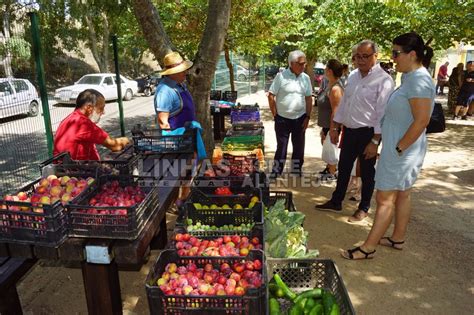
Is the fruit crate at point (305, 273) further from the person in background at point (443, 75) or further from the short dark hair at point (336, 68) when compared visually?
the person in background at point (443, 75)

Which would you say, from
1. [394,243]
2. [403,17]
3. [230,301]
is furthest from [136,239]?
[403,17]

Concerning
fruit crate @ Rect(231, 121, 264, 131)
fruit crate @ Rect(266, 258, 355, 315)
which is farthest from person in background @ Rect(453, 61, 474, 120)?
fruit crate @ Rect(266, 258, 355, 315)

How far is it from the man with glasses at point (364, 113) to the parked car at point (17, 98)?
3911 mm

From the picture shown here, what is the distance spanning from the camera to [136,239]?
2283mm

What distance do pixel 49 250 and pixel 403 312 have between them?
269 cm

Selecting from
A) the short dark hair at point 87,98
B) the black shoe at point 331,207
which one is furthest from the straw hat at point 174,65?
the black shoe at point 331,207

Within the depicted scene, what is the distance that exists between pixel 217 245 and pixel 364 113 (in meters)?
2.33

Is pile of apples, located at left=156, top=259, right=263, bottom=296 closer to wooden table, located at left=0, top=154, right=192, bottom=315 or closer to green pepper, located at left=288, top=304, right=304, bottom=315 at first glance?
wooden table, located at left=0, top=154, right=192, bottom=315

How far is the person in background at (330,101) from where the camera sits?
16.9ft

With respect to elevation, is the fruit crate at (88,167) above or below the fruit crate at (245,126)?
above

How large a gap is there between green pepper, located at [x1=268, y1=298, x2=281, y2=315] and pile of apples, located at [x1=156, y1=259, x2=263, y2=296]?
0.27 m

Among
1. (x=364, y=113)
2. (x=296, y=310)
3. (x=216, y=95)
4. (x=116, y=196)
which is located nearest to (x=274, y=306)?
(x=296, y=310)

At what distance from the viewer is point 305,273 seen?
9.50 ft

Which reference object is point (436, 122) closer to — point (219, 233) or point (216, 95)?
point (219, 233)
